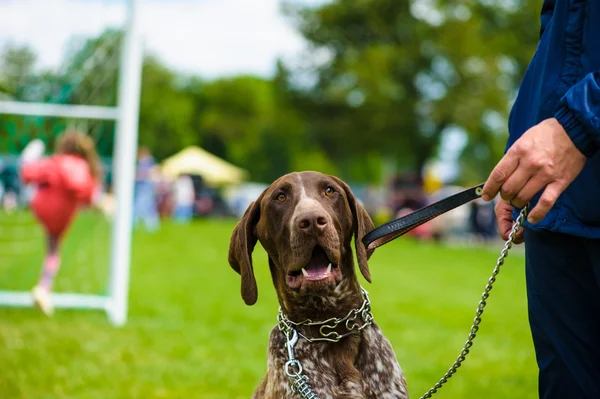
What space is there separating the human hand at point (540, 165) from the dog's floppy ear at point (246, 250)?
1.55 metres

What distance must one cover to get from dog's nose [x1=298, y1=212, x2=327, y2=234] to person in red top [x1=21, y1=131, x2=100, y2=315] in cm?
701

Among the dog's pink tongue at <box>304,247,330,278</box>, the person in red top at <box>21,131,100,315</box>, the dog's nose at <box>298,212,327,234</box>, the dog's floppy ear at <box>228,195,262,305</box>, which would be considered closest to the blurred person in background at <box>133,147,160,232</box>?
the person in red top at <box>21,131,100,315</box>

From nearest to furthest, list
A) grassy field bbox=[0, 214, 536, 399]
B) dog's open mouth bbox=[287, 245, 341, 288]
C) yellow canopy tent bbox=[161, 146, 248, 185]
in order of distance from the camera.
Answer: dog's open mouth bbox=[287, 245, 341, 288]
grassy field bbox=[0, 214, 536, 399]
yellow canopy tent bbox=[161, 146, 248, 185]

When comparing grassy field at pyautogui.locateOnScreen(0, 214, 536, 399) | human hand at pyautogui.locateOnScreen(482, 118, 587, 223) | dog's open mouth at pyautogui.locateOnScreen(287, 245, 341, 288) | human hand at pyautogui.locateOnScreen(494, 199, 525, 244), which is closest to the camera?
human hand at pyautogui.locateOnScreen(482, 118, 587, 223)

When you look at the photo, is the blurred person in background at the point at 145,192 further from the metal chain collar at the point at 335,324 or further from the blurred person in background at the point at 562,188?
the blurred person in background at the point at 562,188

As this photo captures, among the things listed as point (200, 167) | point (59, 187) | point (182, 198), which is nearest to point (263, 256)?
point (59, 187)

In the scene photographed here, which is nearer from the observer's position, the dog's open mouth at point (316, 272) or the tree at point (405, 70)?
the dog's open mouth at point (316, 272)

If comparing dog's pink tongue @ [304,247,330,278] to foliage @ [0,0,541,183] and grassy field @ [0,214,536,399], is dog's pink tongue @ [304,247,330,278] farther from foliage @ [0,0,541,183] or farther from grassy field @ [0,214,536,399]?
foliage @ [0,0,541,183]

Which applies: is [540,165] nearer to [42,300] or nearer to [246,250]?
[246,250]

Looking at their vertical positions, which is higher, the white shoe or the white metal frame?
the white metal frame

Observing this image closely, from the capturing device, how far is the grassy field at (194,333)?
21.4 feet

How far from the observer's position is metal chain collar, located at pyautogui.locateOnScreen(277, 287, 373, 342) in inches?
135

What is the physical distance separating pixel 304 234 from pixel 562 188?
122 cm

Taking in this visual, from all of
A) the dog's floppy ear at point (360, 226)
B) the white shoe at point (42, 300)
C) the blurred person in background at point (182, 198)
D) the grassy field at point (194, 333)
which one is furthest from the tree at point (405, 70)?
the dog's floppy ear at point (360, 226)
